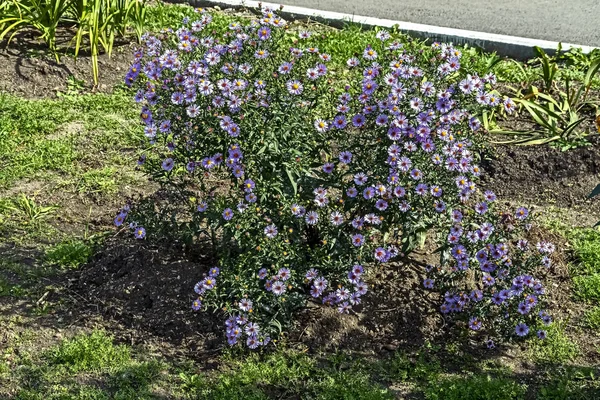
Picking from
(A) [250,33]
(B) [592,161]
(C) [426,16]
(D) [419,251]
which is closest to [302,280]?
(D) [419,251]

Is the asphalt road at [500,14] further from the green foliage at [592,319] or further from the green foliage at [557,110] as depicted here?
the green foliage at [592,319]

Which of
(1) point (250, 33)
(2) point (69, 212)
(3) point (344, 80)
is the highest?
(1) point (250, 33)

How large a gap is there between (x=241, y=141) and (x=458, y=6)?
4710mm

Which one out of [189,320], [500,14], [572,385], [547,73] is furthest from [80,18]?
[572,385]

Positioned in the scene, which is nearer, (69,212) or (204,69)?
(204,69)

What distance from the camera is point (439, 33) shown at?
22.8 ft

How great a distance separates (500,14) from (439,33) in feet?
3.65

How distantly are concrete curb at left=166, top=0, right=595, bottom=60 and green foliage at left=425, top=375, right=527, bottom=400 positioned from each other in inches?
139

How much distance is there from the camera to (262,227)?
3.98m

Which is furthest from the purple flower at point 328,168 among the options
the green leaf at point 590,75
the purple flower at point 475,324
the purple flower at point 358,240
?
the green leaf at point 590,75

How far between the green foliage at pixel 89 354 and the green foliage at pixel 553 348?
6.59 feet

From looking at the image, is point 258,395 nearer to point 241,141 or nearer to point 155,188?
point 241,141

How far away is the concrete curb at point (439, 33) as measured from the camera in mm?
6750

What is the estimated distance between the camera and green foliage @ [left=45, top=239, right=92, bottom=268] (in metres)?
4.60
